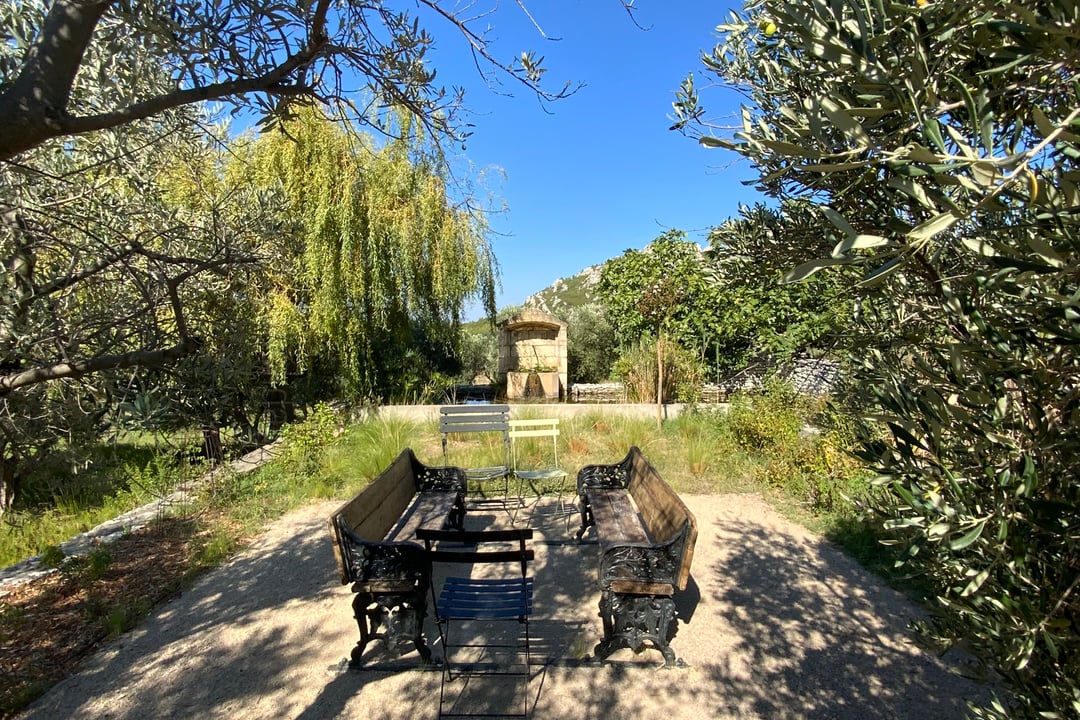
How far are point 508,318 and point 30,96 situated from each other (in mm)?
11650

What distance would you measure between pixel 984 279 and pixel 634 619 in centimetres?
295

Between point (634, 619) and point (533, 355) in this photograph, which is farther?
point (533, 355)

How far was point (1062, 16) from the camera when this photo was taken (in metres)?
0.82

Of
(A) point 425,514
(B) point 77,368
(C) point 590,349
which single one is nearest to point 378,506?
(A) point 425,514

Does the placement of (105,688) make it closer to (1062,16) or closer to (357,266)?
(1062,16)

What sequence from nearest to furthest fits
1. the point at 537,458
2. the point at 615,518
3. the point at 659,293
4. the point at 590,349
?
1. the point at 615,518
2. the point at 537,458
3. the point at 659,293
4. the point at 590,349

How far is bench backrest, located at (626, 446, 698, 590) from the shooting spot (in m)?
3.24

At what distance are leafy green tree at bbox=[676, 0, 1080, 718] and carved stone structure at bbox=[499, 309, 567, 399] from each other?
11.0m

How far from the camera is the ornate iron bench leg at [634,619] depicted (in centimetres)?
330

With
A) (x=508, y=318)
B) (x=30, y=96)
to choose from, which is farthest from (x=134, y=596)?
(x=508, y=318)

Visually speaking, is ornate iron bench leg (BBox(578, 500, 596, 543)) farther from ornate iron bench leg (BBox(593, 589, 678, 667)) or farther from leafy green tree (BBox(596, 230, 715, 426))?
leafy green tree (BBox(596, 230, 715, 426))

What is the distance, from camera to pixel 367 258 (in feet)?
30.3

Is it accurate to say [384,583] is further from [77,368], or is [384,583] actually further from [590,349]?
[590,349]

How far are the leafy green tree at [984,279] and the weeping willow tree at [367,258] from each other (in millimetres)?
7724
